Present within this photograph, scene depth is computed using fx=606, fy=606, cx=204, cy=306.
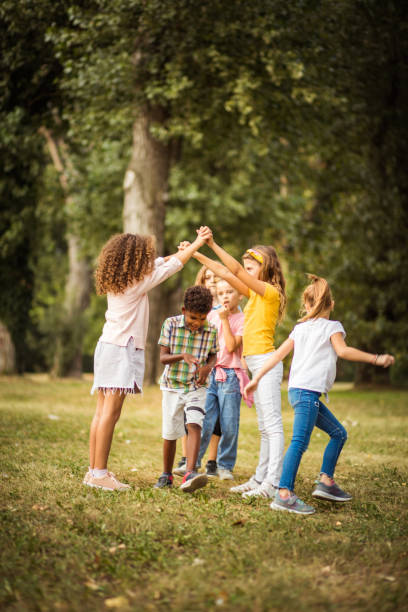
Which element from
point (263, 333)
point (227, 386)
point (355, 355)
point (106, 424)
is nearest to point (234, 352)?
point (227, 386)

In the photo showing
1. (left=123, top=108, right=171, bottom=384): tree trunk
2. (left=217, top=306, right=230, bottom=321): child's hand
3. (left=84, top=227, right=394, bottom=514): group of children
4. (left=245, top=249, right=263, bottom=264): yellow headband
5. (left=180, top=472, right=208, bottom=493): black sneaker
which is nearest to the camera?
(left=180, top=472, right=208, bottom=493): black sneaker

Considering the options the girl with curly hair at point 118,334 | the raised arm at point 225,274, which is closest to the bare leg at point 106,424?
the girl with curly hair at point 118,334

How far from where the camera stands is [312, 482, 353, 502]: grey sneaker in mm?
4801

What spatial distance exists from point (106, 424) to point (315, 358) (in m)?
1.76

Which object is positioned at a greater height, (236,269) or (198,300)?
(236,269)

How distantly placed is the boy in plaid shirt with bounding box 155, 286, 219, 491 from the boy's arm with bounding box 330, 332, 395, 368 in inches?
Answer: 41.9

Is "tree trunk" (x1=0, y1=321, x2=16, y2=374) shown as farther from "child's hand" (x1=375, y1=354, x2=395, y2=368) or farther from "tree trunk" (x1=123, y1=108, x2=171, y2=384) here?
"child's hand" (x1=375, y1=354, x2=395, y2=368)

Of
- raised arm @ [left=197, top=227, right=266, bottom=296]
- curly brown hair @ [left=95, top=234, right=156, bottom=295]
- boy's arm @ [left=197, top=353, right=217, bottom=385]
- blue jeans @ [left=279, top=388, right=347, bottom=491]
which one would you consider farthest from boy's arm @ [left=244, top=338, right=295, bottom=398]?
curly brown hair @ [left=95, top=234, right=156, bottom=295]

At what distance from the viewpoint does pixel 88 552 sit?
3.46 m

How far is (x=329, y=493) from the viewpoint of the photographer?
4.83 meters

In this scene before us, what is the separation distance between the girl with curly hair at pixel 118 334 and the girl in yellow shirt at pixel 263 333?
50 centimetres

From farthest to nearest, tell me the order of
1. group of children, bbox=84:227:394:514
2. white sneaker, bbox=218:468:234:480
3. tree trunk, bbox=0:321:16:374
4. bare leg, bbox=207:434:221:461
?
tree trunk, bbox=0:321:16:374 → bare leg, bbox=207:434:221:461 → white sneaker, bbox=218:468:234:480 → group of children, bbox=84:227:394:514

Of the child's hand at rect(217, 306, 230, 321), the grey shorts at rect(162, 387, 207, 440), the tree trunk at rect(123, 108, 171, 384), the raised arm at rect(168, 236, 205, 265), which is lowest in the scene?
the grey shorts at rect(162, 387, 207, 440)

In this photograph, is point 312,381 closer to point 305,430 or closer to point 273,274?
point 305,430
